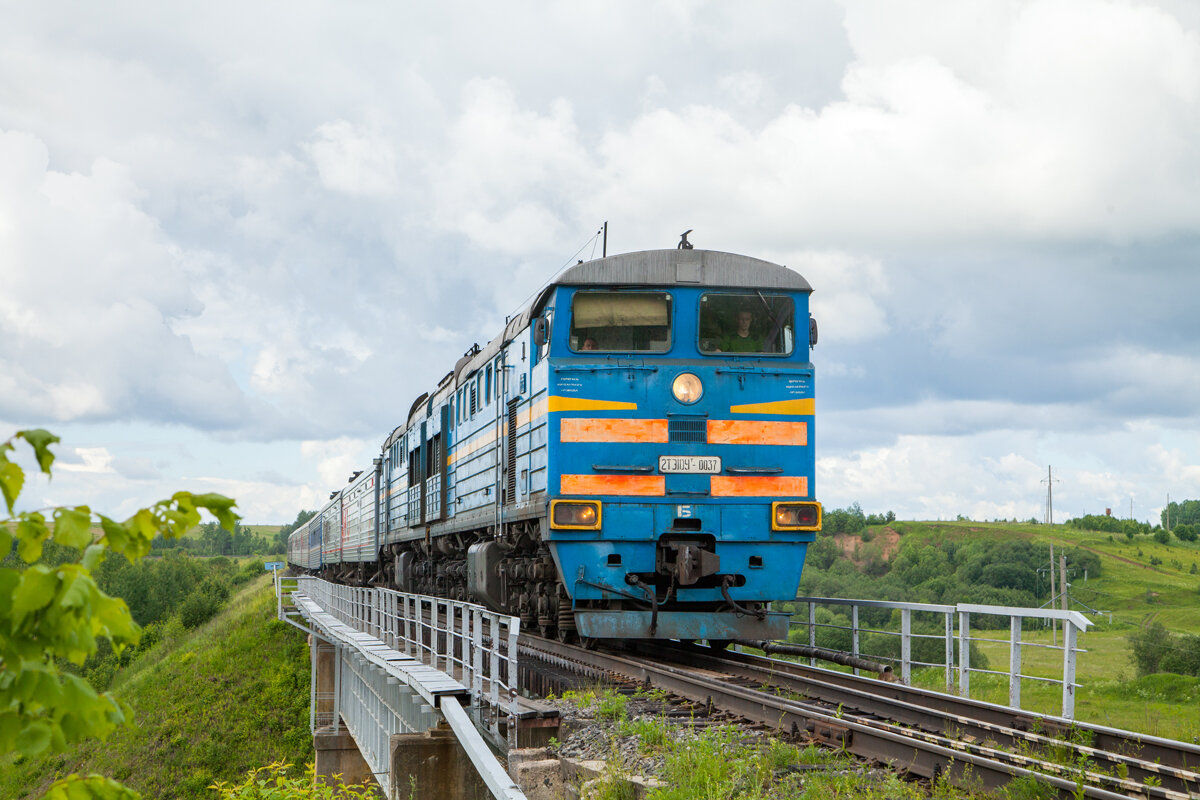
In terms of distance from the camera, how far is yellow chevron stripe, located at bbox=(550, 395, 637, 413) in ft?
40.5

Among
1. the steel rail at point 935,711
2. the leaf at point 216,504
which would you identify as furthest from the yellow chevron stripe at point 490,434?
the leaf at point 216,504

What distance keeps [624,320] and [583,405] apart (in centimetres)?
118

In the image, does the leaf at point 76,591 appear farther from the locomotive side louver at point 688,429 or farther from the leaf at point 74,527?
the locomotive side louver at point 688,429

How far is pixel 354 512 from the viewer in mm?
36500

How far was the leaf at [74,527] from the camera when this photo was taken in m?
2.44

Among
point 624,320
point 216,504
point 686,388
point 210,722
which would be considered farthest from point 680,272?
point 210,722

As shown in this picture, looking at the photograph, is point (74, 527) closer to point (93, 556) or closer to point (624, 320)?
point (93, 556)

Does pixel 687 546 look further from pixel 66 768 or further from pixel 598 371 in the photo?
pixel 66 768

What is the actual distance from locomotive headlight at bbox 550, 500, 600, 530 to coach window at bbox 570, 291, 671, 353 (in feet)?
6.05

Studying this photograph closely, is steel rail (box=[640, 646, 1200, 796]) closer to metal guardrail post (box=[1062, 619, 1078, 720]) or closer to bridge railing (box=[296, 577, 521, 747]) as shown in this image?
metal guardrail post (box=[1062, 619, 1078, 720])

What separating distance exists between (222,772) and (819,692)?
2846 centimetres

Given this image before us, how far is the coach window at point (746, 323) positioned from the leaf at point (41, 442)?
10566 millimetres

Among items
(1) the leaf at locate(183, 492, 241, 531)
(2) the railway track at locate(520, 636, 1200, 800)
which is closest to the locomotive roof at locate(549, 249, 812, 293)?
(2) the railway track at locate(520, 636, 1200, 800)

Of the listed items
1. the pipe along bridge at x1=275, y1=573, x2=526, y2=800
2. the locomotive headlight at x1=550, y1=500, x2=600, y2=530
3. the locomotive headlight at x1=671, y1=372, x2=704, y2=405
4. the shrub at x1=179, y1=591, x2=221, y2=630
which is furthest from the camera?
the shrub at x1=179, y1=591, x2=221, y2=630
